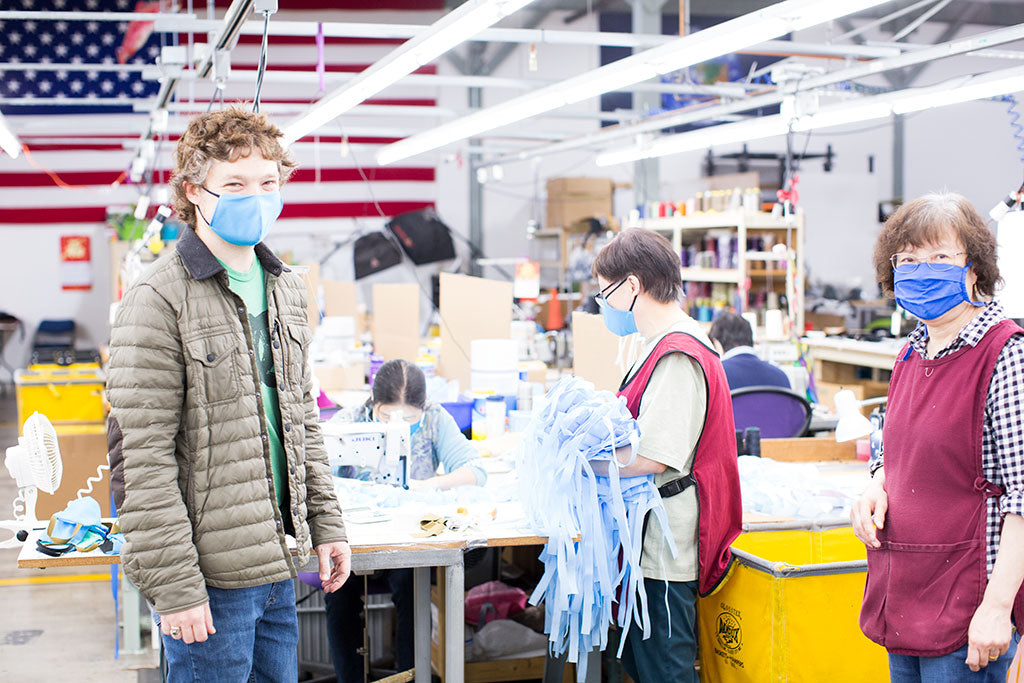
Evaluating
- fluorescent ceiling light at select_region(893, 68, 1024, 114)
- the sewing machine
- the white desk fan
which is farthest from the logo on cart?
fluorescent ceiling light at select_region(893, 68, 1024, 114)

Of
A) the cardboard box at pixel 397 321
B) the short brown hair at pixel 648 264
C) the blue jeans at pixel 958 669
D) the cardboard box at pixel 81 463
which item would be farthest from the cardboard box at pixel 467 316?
the blue jeans at pixel 958 669

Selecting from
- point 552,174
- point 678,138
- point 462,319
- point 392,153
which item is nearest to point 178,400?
point 462,319

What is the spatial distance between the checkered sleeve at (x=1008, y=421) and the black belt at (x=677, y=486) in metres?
0.94

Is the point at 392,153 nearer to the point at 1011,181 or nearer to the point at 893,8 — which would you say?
the point at 893,8

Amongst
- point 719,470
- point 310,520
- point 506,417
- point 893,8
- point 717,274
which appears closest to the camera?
point 310,520

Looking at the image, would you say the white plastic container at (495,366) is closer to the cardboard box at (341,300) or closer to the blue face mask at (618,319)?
the blue face mask at (618,319)

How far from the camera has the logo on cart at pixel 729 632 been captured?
2783mm

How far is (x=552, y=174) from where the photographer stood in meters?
12.6

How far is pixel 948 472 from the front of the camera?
1.79 meters

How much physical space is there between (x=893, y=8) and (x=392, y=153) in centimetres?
583

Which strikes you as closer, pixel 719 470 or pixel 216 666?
pixel 216 666

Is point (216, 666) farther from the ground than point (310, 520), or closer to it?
closer to it

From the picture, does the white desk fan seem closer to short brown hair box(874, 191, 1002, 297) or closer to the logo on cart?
the logo on cart

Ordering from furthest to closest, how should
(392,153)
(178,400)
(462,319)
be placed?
1. (392,153)
2. (462,319)
3. (178,400)
